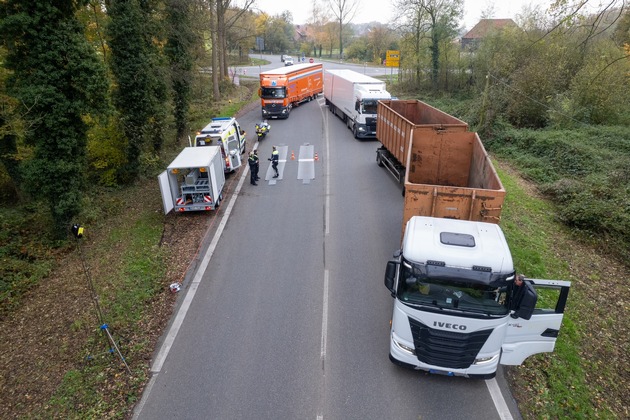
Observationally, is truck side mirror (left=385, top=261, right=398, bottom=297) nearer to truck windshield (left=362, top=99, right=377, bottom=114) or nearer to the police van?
the police van

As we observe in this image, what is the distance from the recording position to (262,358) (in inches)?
320

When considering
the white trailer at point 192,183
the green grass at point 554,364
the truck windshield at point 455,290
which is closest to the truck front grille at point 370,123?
the white trailer at point 192,183

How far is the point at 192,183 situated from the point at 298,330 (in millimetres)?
7823

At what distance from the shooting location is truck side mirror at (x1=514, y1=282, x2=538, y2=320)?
6.14m

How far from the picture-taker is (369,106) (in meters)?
23.2

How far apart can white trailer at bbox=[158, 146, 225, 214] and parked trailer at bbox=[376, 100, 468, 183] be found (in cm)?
706

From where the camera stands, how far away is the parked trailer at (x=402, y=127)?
47.5ft

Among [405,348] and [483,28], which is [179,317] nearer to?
[405,348]

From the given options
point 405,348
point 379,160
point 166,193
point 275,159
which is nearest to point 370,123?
point 379,160

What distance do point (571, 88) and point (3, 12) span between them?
25.2 m

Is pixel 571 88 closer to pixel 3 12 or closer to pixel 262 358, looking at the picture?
pixel 262 358

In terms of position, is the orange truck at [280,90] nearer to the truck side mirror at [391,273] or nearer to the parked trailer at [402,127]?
the parked trailer at [402,127]

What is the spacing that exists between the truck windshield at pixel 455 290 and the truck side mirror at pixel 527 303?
0.67 ft

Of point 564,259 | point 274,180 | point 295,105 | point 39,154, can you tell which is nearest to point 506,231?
point 564,259
